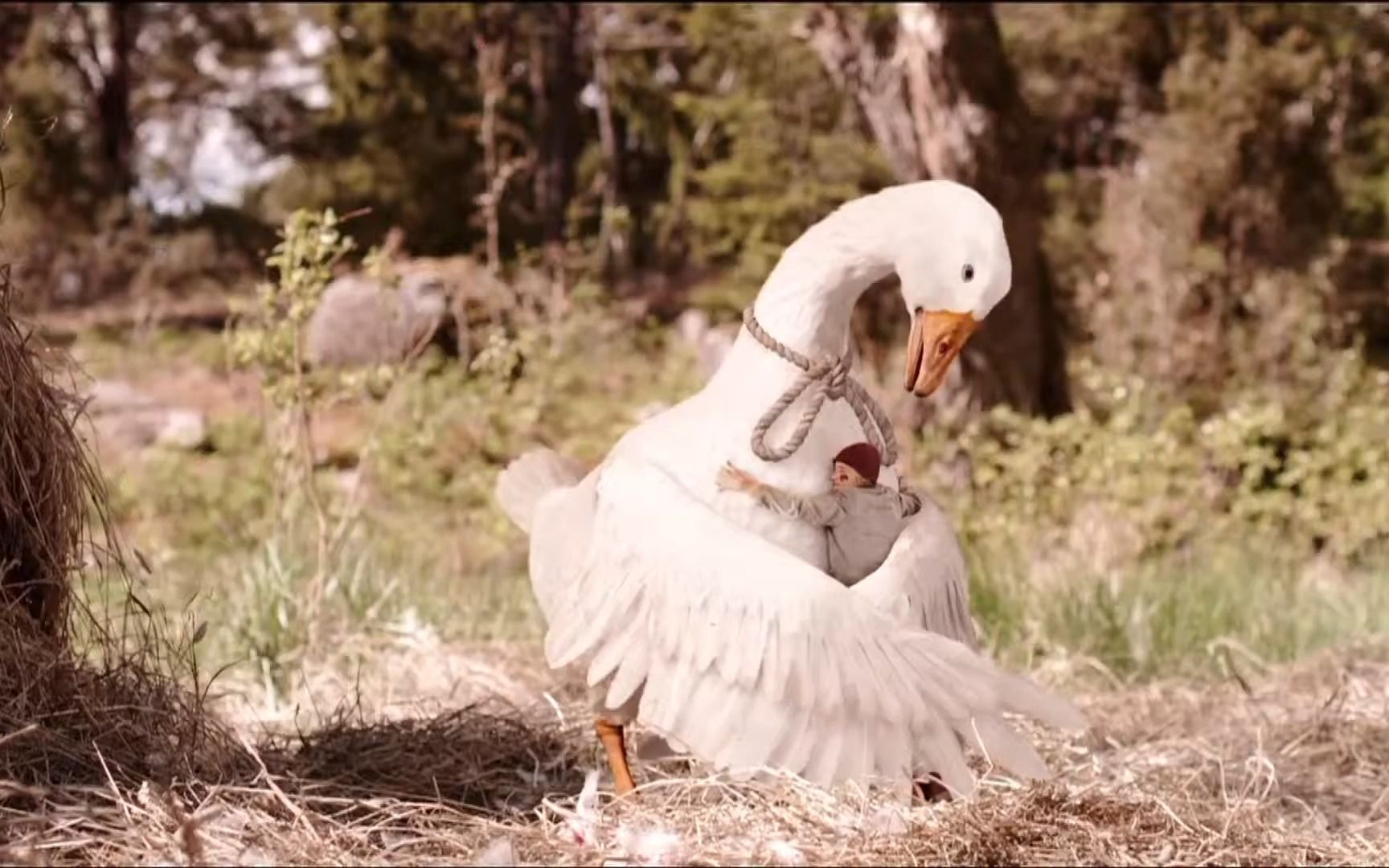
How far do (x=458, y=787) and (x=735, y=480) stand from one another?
89cm

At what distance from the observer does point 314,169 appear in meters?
12.8

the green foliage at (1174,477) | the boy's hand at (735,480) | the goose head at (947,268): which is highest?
the goose head at (947,268)

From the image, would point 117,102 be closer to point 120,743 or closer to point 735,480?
point 120,743

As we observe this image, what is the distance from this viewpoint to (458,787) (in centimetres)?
268

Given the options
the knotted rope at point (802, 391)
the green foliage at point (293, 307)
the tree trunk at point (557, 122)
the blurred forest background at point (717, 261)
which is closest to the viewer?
the knotted rope at point (802, 391)

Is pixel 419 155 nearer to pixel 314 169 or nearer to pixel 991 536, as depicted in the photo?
pixel 314 169

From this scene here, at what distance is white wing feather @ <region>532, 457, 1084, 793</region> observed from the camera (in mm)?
1996

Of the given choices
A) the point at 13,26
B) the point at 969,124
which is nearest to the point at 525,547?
the point at 969,124

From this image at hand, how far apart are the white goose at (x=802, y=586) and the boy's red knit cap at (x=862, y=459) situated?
20 millimetres

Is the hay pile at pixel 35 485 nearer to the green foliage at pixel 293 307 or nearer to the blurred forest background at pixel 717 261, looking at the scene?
the blurred forest background at pixel 717 261

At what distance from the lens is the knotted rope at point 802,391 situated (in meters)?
2.11

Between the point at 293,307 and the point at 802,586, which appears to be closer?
the point at 802,586

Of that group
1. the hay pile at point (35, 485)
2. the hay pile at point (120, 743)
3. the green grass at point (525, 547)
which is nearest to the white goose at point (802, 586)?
the hay pile at point (120, 743)

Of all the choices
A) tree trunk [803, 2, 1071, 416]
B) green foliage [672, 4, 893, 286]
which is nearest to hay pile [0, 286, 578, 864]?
tree trunk [803, 2, 1071, 416]
